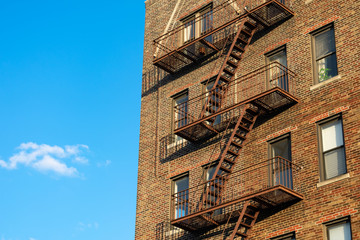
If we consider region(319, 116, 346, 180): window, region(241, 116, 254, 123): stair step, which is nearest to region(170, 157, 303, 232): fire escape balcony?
region(319, 116, 346, 180): window

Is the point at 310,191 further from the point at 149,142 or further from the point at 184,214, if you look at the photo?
the point at 149,142

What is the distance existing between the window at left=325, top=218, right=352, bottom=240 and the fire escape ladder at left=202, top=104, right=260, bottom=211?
15.3 feet

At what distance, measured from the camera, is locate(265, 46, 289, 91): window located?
25.8 m

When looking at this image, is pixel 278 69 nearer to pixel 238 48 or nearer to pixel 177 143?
pixel 238 48

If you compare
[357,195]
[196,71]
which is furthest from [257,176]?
[196,71]

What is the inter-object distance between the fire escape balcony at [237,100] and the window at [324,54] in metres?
0.97

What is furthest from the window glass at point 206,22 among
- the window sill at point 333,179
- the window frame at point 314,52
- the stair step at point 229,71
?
the window sill at point 333,179

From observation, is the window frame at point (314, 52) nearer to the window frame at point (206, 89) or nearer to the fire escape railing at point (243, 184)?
the fire escape railing at point (243, 184)

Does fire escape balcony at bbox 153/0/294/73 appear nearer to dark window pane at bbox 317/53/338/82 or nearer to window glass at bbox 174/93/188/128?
window glass at bbox 174/93/188/128

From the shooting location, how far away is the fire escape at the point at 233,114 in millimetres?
23859

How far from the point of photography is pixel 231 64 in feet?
90.4

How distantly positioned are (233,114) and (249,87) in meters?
1.23

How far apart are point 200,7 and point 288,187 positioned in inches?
435

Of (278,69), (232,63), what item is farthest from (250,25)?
(278,69)
